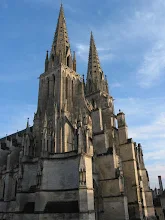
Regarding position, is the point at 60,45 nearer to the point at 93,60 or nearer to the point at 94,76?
the point at 94,76

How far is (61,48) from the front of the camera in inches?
1126

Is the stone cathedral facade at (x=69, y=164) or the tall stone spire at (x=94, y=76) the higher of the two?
the tall stone spire at (x=94, y=76)

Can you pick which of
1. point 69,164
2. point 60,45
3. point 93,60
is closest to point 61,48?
point 60,45

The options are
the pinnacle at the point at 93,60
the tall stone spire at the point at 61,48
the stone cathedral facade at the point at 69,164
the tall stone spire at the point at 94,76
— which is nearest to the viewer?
the stone cathedral facade at the point at 69,164

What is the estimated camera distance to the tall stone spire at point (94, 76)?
111 feet

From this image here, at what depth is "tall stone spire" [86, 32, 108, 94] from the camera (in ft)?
111

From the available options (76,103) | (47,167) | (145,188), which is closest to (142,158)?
(145,188)

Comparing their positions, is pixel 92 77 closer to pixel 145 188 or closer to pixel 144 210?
pixel 145 188

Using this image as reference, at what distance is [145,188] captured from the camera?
2361cm

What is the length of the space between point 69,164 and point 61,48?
1697 cm

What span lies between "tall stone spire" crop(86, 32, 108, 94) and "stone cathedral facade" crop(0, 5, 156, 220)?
435 cm

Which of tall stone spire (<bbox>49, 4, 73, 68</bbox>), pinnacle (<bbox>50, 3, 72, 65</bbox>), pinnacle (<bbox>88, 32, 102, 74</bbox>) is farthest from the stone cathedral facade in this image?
pinnacle (<bbox>88, 32, 102, 74</bbox>)

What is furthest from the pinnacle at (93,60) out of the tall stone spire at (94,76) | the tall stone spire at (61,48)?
the tall stone spire at (61,48)

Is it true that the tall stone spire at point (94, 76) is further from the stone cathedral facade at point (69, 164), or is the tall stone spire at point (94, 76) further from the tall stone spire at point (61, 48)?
the tall stone spire at point (61, 48)
